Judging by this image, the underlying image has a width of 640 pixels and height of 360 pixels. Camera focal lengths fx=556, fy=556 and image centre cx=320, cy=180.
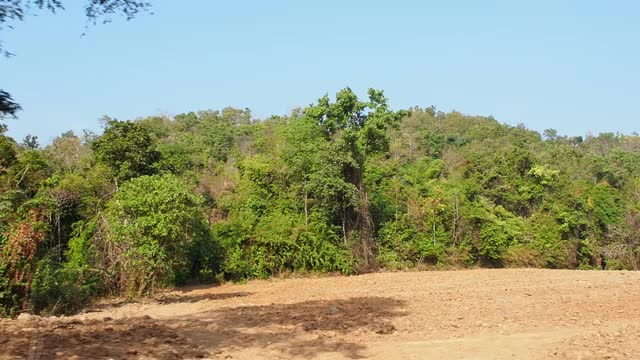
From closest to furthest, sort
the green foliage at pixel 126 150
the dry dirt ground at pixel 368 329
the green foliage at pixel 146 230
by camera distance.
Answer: the dry dirt ground at pixel 368 329 → the green foliage at pixel 146 230 → the green foliage at pixel 126 150

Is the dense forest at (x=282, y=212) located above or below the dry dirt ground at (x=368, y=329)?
above

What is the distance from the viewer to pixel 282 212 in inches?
992

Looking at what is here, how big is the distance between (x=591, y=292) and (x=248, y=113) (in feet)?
173

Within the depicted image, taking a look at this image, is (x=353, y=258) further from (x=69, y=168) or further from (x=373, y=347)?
(x=373, y=347)

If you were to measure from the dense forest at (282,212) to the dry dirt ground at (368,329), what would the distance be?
80.3 inches

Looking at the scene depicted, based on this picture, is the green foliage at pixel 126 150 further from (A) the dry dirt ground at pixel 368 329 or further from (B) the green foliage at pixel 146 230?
(A) the dry dirt ground at pixel 368 329

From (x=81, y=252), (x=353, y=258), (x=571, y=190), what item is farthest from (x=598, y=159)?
(x=81, y=252)

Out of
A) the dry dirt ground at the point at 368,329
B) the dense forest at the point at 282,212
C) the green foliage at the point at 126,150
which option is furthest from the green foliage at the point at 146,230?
the green foliage at the point at 126,150

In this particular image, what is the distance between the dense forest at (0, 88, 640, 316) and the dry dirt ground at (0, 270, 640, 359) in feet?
6.69

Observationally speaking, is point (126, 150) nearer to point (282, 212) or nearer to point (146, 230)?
point (282, 212)

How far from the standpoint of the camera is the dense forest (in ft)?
49.4

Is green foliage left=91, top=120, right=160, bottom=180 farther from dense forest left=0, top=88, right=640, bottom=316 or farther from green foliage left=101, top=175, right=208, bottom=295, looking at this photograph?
green foliage left=101, top=175, right=208, bottom=295

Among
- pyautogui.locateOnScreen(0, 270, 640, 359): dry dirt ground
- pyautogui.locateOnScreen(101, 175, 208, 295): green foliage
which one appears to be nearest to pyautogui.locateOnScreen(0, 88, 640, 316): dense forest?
pyautogui.locateOnScreen(101, 175, 208, 295): green foliage

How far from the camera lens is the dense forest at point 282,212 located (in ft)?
49.4
